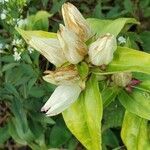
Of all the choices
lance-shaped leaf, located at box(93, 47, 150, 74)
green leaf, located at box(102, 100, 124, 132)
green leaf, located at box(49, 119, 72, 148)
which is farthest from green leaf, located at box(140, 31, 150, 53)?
lance-shaped leaf, located at box(93, 47, 150, 74)

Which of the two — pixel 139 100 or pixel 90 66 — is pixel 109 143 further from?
pixel 90 66

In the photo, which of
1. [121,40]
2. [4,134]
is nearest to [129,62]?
[121,40]

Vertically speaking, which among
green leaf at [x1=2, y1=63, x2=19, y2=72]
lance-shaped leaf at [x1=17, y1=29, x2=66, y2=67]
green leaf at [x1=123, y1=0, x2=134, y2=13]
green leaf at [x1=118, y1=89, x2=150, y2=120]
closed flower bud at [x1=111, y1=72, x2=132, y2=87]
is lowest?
green leaf at [x1=2, y1=63, x2=19, y2=72]

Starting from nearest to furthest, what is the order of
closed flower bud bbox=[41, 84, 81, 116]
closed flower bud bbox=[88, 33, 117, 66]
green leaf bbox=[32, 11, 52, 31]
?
1. closed flower bud bbox=[88, 33, 117, 66]
2. closed flower bud bbox=[41, 84, 81, 116]
3. green leaf bbox=[32, 11, 52, 31]

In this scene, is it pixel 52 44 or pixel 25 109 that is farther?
pixel 25 109

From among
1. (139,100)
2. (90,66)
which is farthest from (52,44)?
(139,100)

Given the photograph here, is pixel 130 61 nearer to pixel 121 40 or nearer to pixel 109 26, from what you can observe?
pixel 109 26

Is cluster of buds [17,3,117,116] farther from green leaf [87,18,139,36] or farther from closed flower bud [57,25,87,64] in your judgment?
green leaf [87,18,139,36]
